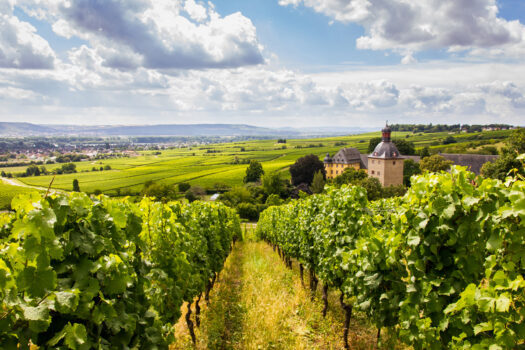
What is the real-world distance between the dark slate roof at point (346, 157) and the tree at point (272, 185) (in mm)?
23639

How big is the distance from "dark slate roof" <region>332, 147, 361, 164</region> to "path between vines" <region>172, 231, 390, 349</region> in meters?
75.0

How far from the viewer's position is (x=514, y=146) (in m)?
40.2

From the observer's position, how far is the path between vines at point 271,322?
27.7 ft

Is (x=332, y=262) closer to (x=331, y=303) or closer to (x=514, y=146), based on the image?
(x=331, y=303)

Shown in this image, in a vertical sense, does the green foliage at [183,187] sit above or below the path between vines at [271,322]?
below

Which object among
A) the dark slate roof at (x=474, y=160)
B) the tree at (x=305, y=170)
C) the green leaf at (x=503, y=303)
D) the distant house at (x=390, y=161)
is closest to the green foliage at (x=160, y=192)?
the tree at (x=305, y=170)

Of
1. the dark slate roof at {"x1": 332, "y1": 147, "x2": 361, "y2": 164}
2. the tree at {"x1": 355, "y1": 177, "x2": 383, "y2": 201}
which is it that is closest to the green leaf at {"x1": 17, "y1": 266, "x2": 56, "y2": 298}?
the tree at {"x1": 355, "y1": 177, "x2": 383, "y2": 201}

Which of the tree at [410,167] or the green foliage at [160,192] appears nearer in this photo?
the green foliage at [160,192]

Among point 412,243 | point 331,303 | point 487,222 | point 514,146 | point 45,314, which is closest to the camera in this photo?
point 45,314

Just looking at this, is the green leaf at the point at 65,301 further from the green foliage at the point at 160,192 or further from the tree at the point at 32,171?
the tree at the point at 32,171

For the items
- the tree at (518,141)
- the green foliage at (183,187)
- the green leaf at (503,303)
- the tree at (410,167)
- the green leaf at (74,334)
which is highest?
the tree at (518,141)

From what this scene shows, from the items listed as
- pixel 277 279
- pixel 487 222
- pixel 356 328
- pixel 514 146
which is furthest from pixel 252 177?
pixel 487 222

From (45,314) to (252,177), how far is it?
256 feet

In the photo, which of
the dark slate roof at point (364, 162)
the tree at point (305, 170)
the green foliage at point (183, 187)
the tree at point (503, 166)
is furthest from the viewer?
the dark slate roof at point (364, 162)
